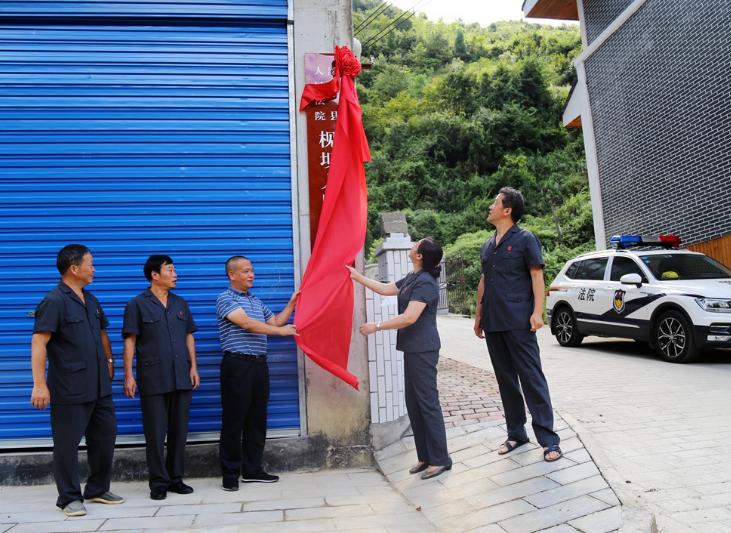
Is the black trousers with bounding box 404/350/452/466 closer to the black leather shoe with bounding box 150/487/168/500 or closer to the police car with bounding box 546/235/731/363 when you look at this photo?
the black leather shoe with bounding box 150/487/168/500

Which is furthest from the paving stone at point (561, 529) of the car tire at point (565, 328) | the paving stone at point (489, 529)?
the car tire at point (565, 328)

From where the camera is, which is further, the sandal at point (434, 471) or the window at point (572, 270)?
the window at point (572, 270)

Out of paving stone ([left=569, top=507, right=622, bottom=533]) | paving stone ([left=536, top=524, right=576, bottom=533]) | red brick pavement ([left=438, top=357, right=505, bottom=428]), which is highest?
red brick pavement ([left=438, top=357, right=505, bottom=428])

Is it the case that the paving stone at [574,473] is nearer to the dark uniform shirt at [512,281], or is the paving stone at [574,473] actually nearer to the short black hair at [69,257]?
the dark uniform shirt at [512,281]

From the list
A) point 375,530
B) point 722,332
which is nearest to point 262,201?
point 375,530

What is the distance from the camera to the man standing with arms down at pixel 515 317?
4242 millimetres

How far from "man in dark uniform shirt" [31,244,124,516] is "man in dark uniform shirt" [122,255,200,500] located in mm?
237

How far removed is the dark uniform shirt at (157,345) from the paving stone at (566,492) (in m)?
2.72

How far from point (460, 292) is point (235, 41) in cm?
1891

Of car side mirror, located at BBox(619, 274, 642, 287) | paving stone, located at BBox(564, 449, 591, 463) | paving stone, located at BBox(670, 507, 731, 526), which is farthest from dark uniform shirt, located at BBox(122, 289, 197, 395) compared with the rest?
car side mirror, located at BBox(619, 274, 642, 287)

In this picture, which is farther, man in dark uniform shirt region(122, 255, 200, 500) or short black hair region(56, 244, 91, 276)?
man in dark uniform shirt region(122, 255, 200, 500)

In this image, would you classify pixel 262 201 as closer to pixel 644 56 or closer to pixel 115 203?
pixel 115 203

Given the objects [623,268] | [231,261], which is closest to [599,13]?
[623,268]

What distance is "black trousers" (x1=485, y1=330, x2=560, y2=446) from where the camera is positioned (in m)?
4.22
